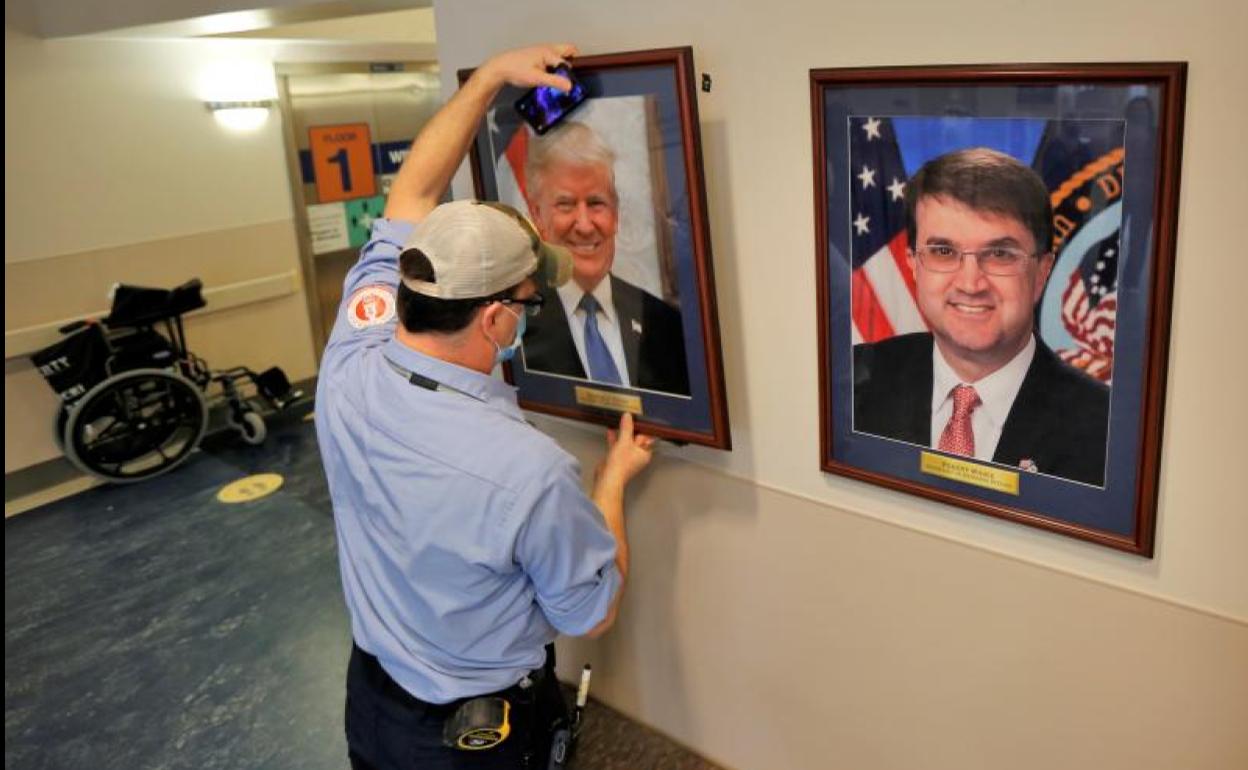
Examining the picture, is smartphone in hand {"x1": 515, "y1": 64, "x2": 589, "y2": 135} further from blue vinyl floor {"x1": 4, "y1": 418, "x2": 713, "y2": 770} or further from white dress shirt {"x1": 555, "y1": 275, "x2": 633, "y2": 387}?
blue vinyl floor {"x1": 4, "y1": 418, "x2": 713, "y2": 770}

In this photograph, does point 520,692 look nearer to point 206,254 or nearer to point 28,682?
point 28,682

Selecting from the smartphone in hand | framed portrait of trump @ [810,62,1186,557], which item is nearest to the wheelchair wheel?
the smartphone in hand

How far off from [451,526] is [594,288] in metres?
0.78

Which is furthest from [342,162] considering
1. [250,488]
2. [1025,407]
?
[1025,407]

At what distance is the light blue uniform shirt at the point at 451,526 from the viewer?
160 centimetres

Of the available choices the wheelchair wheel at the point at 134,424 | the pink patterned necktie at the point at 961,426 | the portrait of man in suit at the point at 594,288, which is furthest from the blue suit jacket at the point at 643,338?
the wheelchair wheel at the point at 134,424

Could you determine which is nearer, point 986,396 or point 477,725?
point 986,396

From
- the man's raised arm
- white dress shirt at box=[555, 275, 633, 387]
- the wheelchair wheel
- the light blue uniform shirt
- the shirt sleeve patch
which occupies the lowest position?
the wheelchair wheel

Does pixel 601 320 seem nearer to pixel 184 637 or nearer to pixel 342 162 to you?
pixel 184 637

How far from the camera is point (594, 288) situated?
7.14 ft

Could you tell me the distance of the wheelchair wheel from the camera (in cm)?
468

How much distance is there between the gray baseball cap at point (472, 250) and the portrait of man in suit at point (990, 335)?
72cm

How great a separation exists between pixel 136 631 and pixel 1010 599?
329cm

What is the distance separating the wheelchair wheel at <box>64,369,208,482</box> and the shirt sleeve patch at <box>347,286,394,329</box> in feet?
11.0
